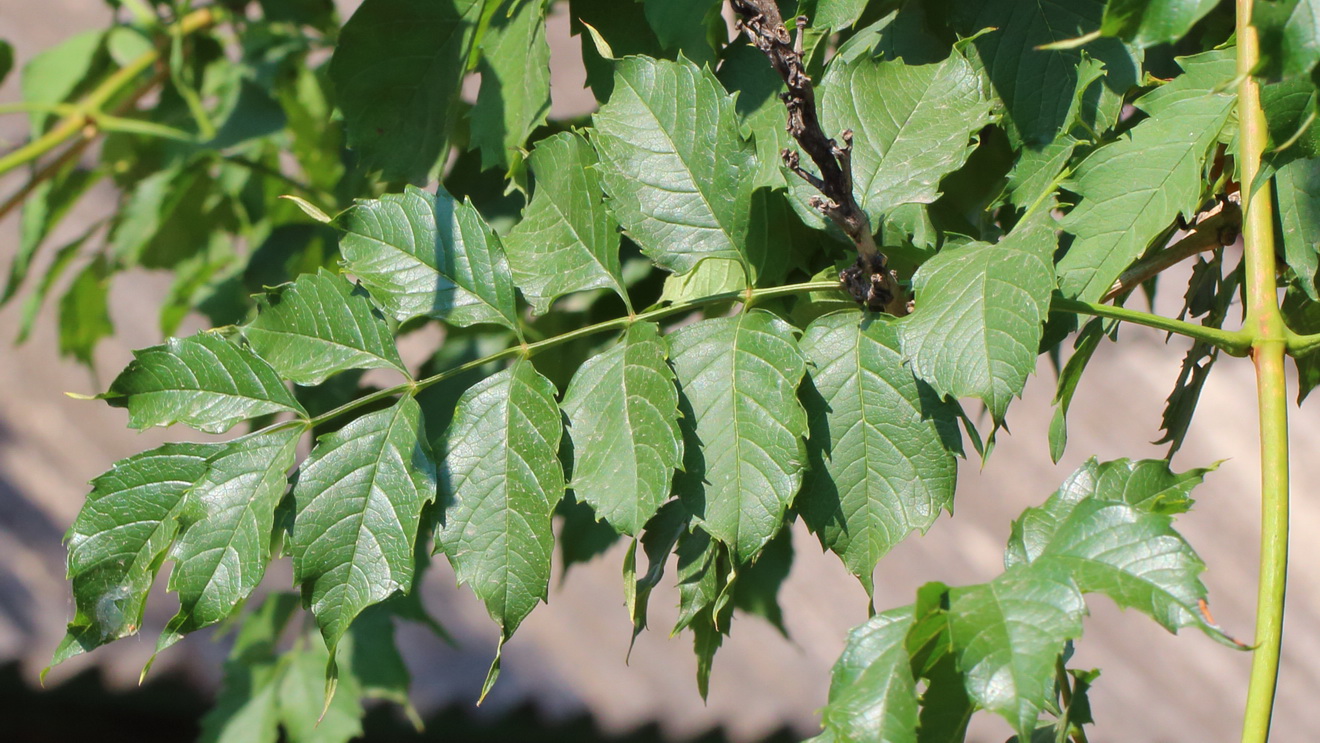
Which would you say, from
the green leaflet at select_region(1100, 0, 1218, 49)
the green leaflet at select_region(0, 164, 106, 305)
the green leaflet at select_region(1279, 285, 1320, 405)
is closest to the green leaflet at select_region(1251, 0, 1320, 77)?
the green leaflet at select_region(1100, 0, 1218, 49)

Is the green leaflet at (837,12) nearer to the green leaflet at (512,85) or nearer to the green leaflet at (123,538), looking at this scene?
the green leaflet at (512,85)

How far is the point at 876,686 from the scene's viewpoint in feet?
1.25

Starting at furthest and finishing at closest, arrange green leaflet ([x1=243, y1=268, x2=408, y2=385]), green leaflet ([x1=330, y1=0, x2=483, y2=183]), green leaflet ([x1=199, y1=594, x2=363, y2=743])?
green leaflet ([x1=199, y1=594, x2=363, y2=743]) < green leaflet ([x1=330, y1=0, x2=483, y2=183]) < green leaflet ([x1=243, y1=268, x2=408, y2=385])

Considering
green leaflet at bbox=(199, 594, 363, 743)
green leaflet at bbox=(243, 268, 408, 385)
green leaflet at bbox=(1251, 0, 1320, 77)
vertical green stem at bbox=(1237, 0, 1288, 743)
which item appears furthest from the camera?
green leaflet at bbox=(199, 594, 363, 743)

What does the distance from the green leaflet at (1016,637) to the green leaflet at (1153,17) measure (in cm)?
19

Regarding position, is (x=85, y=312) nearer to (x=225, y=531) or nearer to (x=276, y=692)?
(x=276, y=692)

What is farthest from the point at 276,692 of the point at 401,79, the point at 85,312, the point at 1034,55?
the point at 1034,55

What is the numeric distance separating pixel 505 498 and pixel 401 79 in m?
0.29

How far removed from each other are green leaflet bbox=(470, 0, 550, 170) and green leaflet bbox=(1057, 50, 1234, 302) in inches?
10.9

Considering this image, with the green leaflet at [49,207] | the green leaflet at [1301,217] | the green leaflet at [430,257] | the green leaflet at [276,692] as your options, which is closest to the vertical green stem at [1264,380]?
the green leaflet at [1301,217]

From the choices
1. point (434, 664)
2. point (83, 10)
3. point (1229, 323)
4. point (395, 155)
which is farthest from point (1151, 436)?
point (83, 10)

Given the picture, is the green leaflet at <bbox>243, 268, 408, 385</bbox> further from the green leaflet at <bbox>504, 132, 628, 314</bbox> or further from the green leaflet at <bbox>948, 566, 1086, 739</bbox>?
the green leaflet at <bbox>948, 566, 1086, 739</bbox>

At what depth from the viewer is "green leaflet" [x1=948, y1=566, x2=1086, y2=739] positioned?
34 centimetres

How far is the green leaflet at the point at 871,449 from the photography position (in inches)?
18.0
